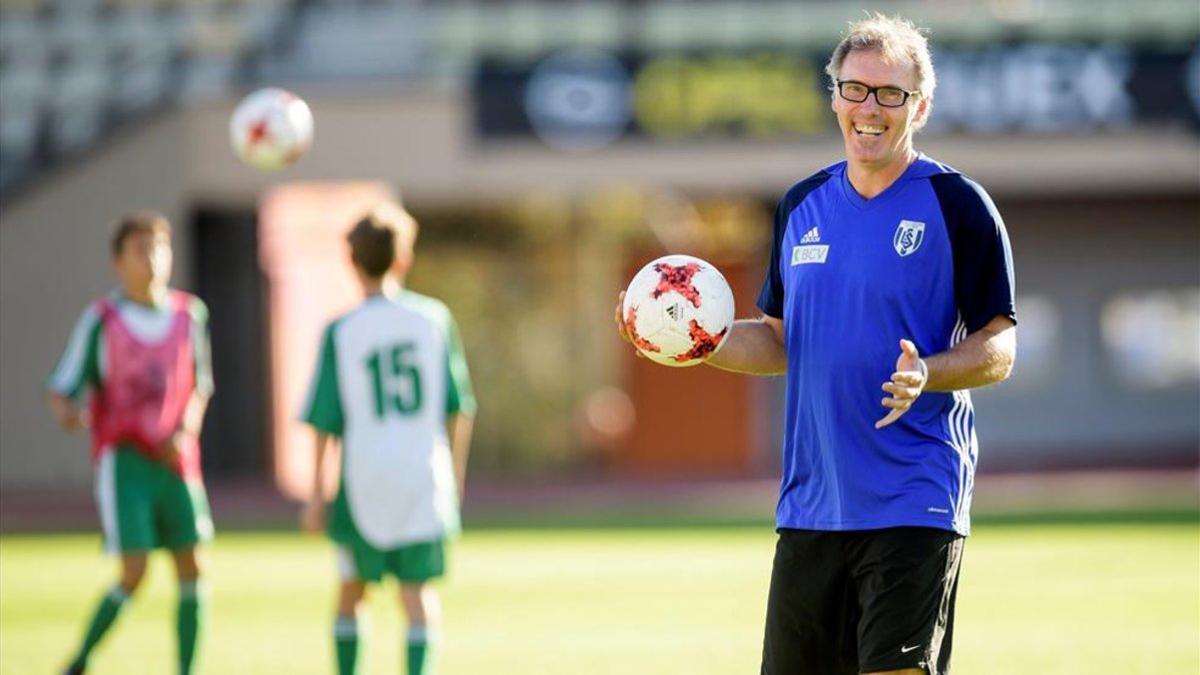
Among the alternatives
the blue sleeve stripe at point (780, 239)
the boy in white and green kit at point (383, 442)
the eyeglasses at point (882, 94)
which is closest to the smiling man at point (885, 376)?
the eyeglasses at point (882, 94)

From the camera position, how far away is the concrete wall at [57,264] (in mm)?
24047

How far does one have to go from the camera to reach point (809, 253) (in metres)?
5.56

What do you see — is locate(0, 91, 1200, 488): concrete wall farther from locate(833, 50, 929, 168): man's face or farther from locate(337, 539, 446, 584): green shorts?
locate(833, 50, 929, 168): man's face

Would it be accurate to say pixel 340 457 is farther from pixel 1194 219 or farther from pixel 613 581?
pixel 1194 219

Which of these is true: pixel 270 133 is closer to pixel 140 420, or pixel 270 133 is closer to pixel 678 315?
pixel 140 420

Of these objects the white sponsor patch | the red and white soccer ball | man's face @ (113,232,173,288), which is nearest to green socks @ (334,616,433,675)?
man's face @ (113,232,173,288)

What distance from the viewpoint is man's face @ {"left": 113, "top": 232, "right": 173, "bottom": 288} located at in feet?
30.0

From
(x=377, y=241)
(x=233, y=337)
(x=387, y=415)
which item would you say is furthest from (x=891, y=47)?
(x=233, y=337)

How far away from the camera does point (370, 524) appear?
797cm

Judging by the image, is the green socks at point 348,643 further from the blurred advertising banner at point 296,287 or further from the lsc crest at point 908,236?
the blurred advertising banner at point 296,287

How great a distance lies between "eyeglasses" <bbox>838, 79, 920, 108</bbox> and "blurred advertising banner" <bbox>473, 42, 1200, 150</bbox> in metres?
18.8

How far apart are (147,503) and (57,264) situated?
15.8 m

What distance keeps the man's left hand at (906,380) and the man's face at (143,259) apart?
4.99 meters

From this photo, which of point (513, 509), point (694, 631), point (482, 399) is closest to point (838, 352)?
point (694, 631)
